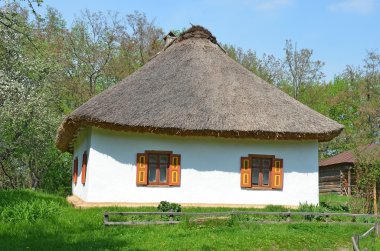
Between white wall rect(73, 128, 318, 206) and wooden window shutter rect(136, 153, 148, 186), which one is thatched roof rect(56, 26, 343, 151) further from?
wooden window shutter rect(136, 153, 148, 186)

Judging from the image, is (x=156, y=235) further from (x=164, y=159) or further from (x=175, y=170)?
(x=164, y=159)

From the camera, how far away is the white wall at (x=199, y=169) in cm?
1759

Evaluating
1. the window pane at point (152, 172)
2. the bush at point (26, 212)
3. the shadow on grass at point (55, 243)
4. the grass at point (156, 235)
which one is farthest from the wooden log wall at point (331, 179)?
the shadow on grass at point (55, 243)

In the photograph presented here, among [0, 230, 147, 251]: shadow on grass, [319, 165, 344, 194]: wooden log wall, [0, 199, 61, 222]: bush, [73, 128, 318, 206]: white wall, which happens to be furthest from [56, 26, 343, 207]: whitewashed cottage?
[319, 165, 344, 194]: wooden log wall

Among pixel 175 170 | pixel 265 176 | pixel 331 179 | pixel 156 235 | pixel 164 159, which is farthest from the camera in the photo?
pixel 331 179

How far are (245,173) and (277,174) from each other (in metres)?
1.22

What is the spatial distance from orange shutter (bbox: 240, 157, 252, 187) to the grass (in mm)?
4295

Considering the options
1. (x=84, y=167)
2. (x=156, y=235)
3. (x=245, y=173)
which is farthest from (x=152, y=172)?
(x=156, y=235)

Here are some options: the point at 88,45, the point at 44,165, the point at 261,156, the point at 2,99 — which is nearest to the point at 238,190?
the point at 261,156

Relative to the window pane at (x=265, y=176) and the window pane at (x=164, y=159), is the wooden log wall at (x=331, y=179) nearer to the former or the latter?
the window pane at (x=265, y=176)

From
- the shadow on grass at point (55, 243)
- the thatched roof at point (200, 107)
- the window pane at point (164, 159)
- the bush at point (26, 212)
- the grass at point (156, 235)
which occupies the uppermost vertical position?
the thatched roof at point (200, 107)

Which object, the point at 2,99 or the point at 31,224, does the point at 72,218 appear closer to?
the point at 31,224

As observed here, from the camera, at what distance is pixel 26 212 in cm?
1384

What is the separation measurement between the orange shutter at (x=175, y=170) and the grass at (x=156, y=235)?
3.75 meters
